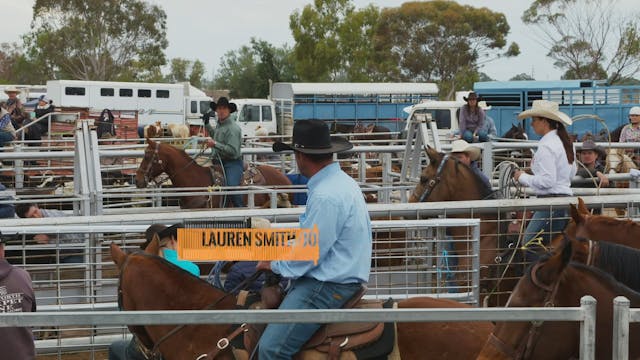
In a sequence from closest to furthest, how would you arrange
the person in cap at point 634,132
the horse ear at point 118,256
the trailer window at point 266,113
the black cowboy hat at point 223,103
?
the horse ear at point 118,256 < the black cowboy hat at point 223,103 < the person in cap at point 634,132 < the trailer window at point 266,113

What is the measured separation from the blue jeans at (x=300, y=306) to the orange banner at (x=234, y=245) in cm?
43

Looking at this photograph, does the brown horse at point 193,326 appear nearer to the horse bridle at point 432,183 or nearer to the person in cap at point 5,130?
the horse bridle at point 432,183

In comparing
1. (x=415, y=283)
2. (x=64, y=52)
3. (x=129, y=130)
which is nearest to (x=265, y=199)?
(x=415, y=283)

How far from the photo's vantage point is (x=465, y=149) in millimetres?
10961

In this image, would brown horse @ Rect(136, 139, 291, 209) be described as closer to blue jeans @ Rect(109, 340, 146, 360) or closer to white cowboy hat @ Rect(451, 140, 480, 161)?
white cowboy hat @ Rect(451, 140, 480, 161)

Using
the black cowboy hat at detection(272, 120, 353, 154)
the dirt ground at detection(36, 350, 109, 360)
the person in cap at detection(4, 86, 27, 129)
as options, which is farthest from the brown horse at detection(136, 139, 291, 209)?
the person in cap at detection(4, 86, 27, 129)

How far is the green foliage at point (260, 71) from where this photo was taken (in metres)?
71.6

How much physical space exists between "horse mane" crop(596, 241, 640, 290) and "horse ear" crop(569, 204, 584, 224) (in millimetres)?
689

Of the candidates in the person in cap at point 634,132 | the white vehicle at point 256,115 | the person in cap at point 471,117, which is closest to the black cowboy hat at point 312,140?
the person in cap at point 471,117

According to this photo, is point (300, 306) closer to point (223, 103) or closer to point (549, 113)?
point (549, 113)

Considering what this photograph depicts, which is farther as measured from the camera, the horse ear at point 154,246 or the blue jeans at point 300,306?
the horse ear at point 154,246

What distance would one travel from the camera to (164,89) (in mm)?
43469

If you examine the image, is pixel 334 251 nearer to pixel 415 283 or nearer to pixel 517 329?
pixel 517 329

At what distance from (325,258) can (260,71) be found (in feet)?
225
